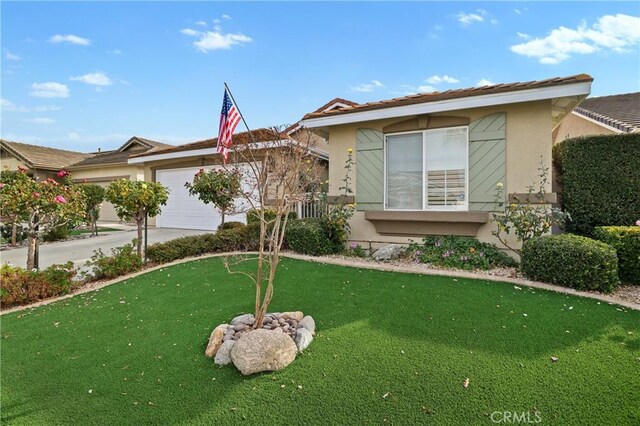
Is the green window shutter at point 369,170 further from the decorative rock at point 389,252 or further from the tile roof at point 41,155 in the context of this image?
the tile roof at point 41,155

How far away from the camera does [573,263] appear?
4.68 meters

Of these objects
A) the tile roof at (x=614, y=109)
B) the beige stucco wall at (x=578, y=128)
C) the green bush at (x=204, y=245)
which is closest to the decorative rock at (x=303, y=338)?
the green bush at (x=204, y=245)

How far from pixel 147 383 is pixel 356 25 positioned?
31.2 ft

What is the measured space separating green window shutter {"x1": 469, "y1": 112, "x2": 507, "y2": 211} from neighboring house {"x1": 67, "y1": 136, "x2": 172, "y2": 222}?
15471 millimetres

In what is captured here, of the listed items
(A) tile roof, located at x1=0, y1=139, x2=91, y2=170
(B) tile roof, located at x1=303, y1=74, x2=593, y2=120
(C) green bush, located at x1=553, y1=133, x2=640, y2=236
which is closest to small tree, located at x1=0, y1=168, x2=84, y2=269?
(B) tile roof, located at x1=303, y1=74, x2=593, y2=120

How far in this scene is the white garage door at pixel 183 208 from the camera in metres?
13.5

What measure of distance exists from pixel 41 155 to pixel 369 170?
78.5ft

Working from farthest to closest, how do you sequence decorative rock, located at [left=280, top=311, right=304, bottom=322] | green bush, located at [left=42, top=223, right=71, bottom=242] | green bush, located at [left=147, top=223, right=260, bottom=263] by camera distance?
green bush, located at [left=42, top=223, right=71, bottom=242] → green bush, located at [left=147, top=223, right=260, bottom=263] → decorative rock, located at [left=280, top=311, right=304, bottom=322]

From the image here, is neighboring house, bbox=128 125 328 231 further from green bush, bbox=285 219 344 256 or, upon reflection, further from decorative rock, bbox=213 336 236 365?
decorative rock, bbox=213 336 236 365

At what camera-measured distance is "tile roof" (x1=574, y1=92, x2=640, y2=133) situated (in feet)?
32.8

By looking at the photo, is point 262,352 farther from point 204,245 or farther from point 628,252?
point 204,245

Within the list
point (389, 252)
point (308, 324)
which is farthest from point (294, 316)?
point (389, 252)

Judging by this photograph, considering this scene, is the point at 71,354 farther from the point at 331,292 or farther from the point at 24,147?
the point at 24,147

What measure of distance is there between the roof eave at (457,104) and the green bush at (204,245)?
340cm
